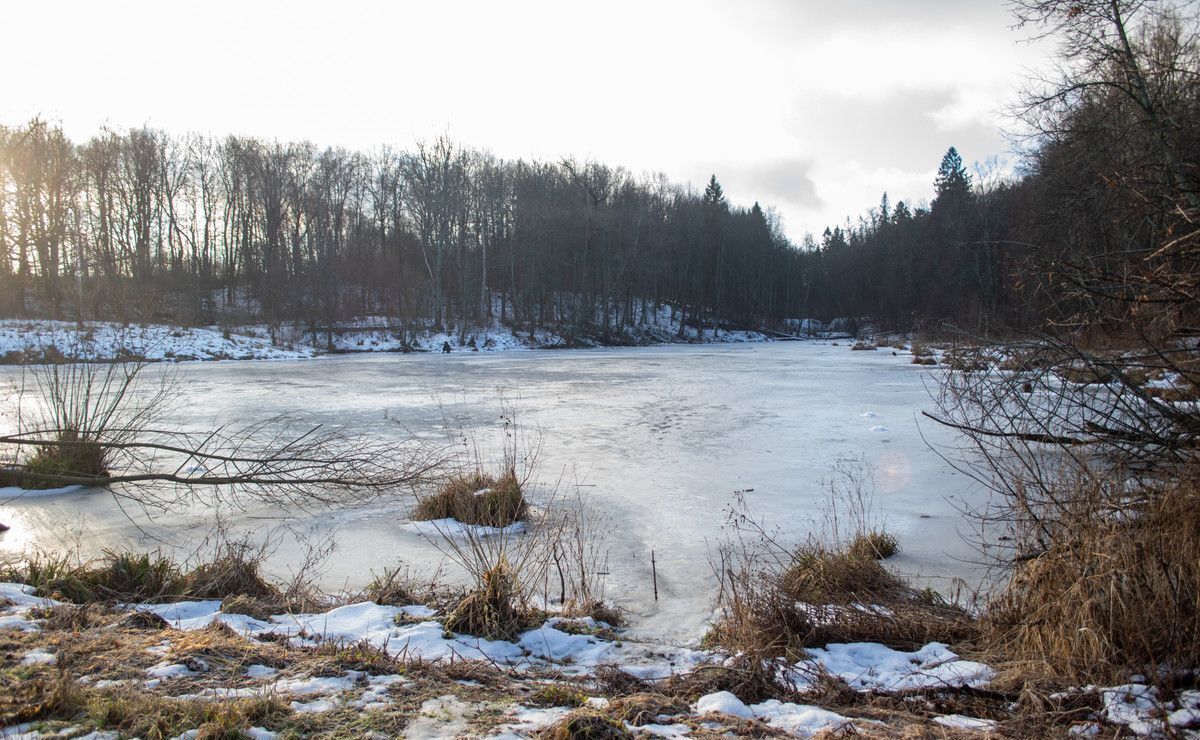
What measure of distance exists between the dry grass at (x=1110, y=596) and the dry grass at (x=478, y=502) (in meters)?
4.40

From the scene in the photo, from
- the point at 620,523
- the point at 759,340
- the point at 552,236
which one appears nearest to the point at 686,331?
the point at 759,340

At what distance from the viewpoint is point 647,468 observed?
970 centimetres

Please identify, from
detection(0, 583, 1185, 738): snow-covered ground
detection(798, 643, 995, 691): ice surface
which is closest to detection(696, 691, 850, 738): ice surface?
detection(0, 583, 1185, 738): snow-covered ground

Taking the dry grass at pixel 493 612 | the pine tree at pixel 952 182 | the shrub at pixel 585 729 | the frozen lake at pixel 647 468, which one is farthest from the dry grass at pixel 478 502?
the pine tree at pixel 952 182

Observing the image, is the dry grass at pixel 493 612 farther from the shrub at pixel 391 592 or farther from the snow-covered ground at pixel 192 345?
the snow-covered ground at pixel 192 345

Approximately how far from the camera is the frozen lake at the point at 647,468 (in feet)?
20.1

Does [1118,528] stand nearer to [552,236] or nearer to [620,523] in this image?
[620,523]

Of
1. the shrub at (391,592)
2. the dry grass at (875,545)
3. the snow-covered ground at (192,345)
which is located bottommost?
the shrub at (391,592)

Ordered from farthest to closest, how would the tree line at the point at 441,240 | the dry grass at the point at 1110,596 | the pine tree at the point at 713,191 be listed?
the pine tree at the point at 713,191 < the tree line at the point at 441,240 < the dry grass at the point at 1110,596

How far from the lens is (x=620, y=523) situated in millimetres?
7258

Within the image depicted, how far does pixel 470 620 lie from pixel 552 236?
5215cm

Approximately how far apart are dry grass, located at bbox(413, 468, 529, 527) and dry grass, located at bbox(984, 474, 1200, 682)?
4405mm

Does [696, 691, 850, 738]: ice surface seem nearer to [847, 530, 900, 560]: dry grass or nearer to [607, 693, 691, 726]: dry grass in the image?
[607, 693, 691, 726]: dry grass

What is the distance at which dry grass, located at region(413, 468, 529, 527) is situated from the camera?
6958 millimetres
